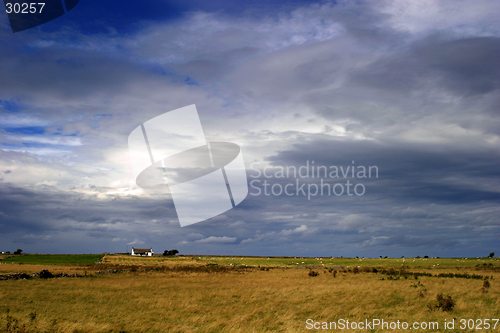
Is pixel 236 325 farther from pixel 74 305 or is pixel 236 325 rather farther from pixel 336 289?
pixel 336 289

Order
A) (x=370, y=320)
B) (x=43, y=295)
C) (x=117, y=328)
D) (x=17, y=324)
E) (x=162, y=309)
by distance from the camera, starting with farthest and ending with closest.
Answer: (x=43, y=295), (x=162, y=309), (x=370, y=320), (x=117, y=328), (x=17, y=324)

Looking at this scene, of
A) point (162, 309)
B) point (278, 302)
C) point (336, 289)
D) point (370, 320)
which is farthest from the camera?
point (336, 289)

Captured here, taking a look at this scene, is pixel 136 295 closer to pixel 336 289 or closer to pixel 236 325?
pixel 236 325

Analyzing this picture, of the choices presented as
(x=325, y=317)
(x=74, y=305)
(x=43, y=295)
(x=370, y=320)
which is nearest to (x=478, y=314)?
(x=370, y=320)

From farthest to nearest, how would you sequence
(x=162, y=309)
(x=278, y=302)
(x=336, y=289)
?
(x=336, y=289)
(x=278, y=302)
(x=162, y=309)

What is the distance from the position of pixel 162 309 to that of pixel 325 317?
884 cm

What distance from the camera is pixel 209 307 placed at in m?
18.9

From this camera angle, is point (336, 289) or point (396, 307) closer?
point (396, 307)

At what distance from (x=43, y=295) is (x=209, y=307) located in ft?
42.3

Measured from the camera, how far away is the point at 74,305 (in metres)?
18.9

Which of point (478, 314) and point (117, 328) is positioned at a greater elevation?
point (117, 328)

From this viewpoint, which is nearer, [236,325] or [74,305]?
[236,325]

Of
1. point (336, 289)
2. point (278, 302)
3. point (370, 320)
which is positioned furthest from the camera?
point (336, 289)

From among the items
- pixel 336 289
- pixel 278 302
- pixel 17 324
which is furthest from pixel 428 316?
pixel 17 324
